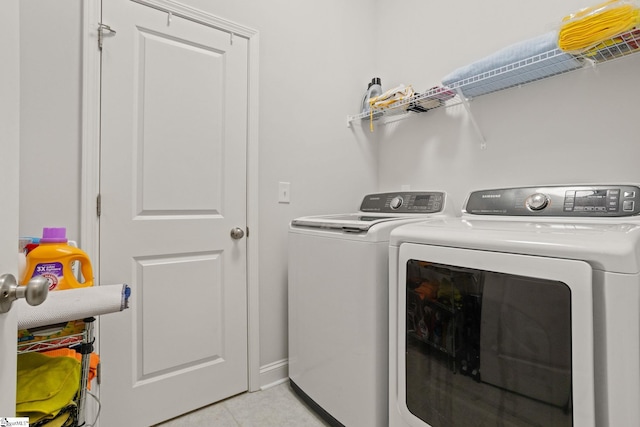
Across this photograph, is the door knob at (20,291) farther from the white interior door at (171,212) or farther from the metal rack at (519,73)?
the metal rack at (519,73)

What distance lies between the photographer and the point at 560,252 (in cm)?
79

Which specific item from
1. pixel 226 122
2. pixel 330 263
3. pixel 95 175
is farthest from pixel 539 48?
pixel 95 175

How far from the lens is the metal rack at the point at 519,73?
3.84 feet

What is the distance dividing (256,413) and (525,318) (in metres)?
1.40

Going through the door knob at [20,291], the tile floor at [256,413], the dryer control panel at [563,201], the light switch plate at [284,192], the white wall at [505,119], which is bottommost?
the tile floor at [256,413]

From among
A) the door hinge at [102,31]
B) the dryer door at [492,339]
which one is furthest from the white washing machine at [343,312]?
the door hinge at [102,31]

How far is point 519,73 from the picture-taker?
1459 millimetres

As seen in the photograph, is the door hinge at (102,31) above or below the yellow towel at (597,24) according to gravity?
above

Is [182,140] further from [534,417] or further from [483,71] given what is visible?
[534,417]

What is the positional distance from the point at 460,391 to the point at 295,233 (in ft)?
3.45

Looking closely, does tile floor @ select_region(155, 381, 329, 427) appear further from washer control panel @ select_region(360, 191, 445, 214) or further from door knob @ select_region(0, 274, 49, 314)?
door knob @ select_region(0, 274, 49, 314)

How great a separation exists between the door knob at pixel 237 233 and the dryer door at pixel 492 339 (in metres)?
0.96

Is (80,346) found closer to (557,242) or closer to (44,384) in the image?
(44,384)

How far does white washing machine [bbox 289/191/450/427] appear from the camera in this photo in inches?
50.5
